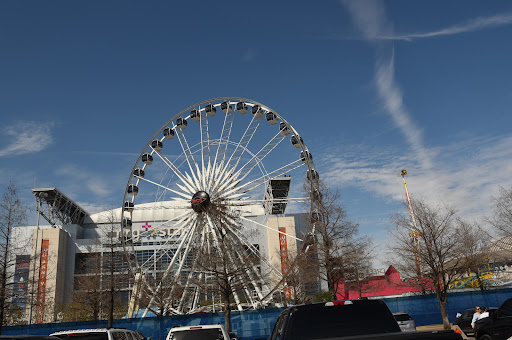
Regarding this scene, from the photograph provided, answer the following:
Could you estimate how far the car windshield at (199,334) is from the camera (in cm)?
1117

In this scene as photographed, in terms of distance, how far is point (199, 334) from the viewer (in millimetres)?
11391

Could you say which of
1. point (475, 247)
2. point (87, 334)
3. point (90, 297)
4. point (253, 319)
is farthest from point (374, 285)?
point (87, 334)

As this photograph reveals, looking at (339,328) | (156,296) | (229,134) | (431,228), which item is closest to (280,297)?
(156,296)

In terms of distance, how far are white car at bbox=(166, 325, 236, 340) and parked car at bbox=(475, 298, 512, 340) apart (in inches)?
272

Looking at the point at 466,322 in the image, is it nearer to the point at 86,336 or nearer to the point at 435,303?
the point at 435,303

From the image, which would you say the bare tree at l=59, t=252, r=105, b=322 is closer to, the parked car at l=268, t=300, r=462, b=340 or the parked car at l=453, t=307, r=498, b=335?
the parked car at l=453, t=307, r=498, b=335

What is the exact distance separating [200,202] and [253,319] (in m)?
11.9

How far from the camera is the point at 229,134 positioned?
4141 cm

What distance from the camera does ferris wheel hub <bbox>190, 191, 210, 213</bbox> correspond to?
37.2m

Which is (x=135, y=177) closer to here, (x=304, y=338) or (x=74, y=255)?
(x=304, y=338)

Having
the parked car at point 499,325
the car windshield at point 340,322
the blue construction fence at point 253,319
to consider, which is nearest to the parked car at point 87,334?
the car windshield at point 340,322

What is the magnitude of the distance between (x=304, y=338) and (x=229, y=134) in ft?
118

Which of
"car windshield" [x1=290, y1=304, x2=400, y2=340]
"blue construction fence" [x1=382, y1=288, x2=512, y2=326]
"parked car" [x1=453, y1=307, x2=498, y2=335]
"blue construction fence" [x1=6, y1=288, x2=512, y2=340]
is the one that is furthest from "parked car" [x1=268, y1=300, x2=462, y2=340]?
"blue construction fence" [x1=382, y1=288, x2=512, y2=326]

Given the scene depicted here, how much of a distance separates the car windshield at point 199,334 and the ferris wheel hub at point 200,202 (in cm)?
2580
